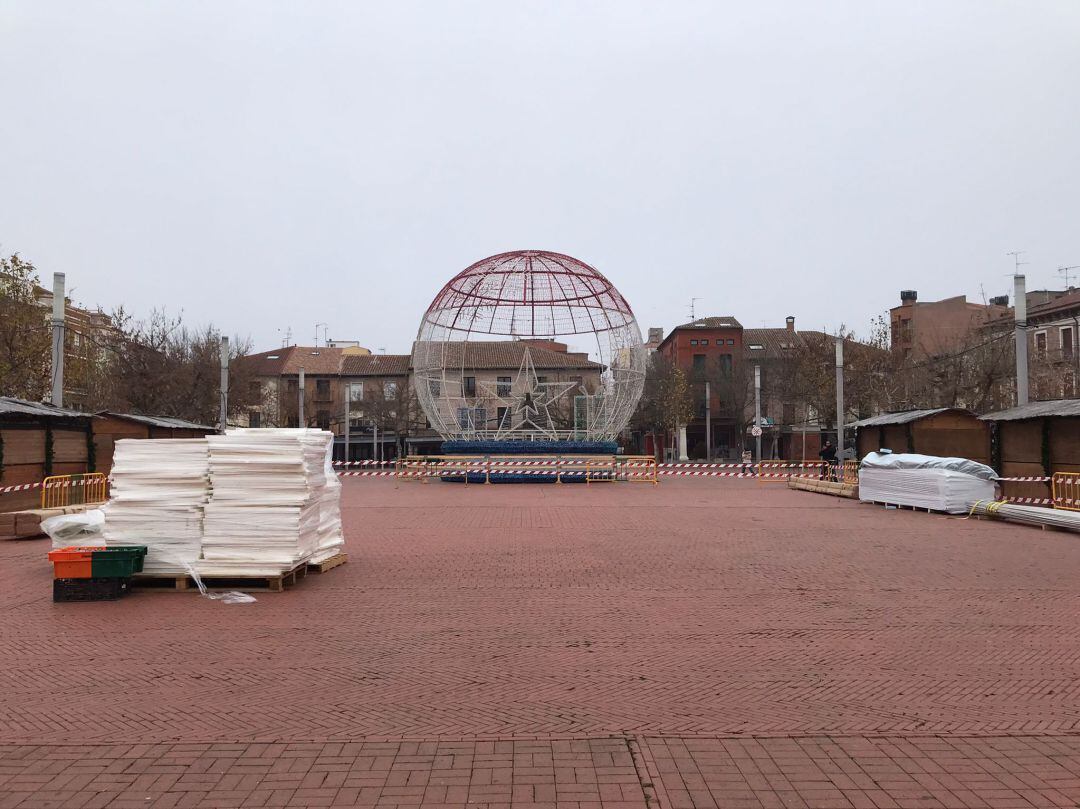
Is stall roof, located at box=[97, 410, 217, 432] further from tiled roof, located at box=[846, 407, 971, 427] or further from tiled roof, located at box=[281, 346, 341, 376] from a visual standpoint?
tiled roof, located at box=[281, 346, 341, 376]

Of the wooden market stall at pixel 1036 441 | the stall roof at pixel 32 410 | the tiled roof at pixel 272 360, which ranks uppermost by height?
the tiled roof at pixel 272 360

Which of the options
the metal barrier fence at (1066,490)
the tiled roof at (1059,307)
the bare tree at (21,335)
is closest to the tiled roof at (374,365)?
the bare tree at (21,335)

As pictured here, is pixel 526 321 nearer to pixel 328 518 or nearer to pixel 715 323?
pixel 328 518

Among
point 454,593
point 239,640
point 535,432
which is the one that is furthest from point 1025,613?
point 535,432

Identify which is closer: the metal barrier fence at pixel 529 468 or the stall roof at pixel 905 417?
the stall roof at pixel 905 417

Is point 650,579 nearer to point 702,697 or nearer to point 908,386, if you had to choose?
point 702,697

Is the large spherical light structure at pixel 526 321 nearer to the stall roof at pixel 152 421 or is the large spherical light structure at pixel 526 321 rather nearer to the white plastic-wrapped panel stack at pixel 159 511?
the stall roof at pixel 152 421

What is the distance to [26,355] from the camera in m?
29.8

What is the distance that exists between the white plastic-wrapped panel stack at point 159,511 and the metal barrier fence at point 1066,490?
1558 cm

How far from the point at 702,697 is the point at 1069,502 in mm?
14617

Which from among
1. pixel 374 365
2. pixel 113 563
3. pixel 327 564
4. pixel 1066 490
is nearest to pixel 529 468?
pixel 1066 490

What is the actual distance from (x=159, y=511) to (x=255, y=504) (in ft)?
3.43

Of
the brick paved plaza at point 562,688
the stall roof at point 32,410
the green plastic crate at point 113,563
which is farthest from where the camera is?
the stall roof at point 32,410

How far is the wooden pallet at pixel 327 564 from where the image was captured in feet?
34.7
